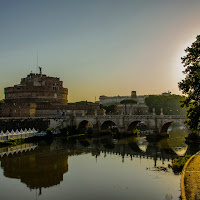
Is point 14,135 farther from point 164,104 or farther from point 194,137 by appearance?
point 164,104

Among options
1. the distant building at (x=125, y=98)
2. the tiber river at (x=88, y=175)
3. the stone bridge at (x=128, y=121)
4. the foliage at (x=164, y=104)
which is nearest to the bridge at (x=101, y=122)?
the stone bridge at (x=128, y=121)

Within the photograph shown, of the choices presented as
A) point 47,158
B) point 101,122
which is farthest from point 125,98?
point 47,158

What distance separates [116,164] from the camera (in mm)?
29922

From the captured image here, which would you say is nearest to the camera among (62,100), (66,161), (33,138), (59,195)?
(59,195)

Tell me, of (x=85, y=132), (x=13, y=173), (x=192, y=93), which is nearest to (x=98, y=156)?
(x=13, y=173)

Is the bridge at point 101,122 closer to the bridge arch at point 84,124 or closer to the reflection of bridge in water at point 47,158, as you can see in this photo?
the bridge arch at point 84,124

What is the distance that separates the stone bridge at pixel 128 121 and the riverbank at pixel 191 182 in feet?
84.5

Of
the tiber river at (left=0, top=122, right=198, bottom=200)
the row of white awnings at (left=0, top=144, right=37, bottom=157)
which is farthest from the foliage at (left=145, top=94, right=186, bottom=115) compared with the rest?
the row of white awnings at (left=0, top=144, right=37, bottom=157)

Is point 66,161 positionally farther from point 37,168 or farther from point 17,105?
point 17,105

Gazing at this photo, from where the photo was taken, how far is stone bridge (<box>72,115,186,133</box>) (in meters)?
48.4

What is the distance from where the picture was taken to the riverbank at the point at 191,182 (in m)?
14.3

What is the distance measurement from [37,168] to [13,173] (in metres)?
2.66

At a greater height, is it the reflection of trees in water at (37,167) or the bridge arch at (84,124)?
the bridge arch at (84,124)

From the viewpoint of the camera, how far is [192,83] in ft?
65.9
